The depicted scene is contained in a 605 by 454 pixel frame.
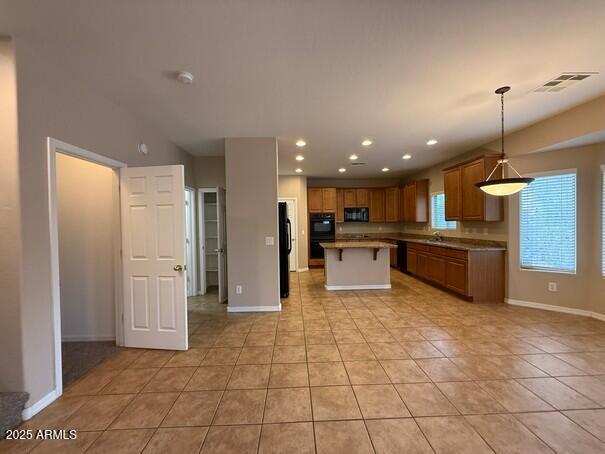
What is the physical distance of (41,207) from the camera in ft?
7.07

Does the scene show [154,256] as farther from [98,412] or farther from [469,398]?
[469,398]

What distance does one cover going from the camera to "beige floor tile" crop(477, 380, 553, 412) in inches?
79.0

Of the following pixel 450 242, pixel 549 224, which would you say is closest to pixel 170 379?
pixel 549 224

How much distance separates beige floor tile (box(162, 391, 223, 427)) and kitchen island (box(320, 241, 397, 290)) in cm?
365

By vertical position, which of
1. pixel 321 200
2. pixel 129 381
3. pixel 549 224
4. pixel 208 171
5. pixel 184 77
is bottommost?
pixel 129 381

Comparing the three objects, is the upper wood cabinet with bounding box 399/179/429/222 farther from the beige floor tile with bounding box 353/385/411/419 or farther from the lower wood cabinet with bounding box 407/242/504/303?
the beige floor tile with bounding box 353/385/411/419

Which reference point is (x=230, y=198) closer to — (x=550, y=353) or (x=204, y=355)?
(x=204, y=355)

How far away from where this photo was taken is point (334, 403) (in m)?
2.08

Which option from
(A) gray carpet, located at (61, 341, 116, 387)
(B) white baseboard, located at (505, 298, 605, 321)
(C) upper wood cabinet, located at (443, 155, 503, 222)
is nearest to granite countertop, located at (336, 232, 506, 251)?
(C) upper wood cabinet, located at (443, 155, 503, 222)

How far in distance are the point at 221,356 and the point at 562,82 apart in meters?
4.53

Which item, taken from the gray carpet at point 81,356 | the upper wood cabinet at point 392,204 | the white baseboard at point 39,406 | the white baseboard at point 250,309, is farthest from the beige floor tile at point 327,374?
the upper wood cabinet at point 392,204

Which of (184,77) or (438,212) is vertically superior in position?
(184,77)

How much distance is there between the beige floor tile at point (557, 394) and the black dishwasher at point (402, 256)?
4902mm

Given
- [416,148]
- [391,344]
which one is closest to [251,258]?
[391,344]
